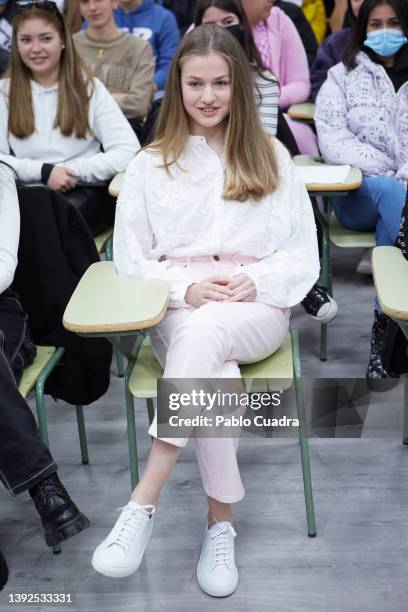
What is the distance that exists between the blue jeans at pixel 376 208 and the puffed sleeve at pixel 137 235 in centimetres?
92

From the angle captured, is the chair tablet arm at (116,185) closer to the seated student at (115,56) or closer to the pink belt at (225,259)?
the pink belt at (225,259)

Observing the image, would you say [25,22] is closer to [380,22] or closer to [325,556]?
[380,22]

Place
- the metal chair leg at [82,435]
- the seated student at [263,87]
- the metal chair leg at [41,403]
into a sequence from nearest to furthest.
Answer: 1. the metal chair leg at [41,403]
2. the metal chair leg at [82,435]
3. the seated student at [263,87]

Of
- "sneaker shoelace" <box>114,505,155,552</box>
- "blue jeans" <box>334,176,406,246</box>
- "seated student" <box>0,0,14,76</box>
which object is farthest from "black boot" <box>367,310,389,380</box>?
"seated student" <box>0,0,14,76</box>

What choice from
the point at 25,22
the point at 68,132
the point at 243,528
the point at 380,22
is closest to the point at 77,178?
the point at 68,132

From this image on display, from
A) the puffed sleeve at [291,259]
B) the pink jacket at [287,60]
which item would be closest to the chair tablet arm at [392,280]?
the puffed sleeve at [291,259]

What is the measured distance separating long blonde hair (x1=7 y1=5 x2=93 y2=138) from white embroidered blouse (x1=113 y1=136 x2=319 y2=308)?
0.91m

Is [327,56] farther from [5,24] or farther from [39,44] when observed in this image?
[5,24]

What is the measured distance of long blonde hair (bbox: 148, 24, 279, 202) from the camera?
6.79ft

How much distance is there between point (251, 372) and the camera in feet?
6.48

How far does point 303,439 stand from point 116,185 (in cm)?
104

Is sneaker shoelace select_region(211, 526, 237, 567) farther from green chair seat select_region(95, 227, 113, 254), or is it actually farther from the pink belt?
green chair seat select_region(95, 227, 113, 254)

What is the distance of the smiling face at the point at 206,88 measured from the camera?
206 cm

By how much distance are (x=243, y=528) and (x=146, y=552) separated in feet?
0.77
